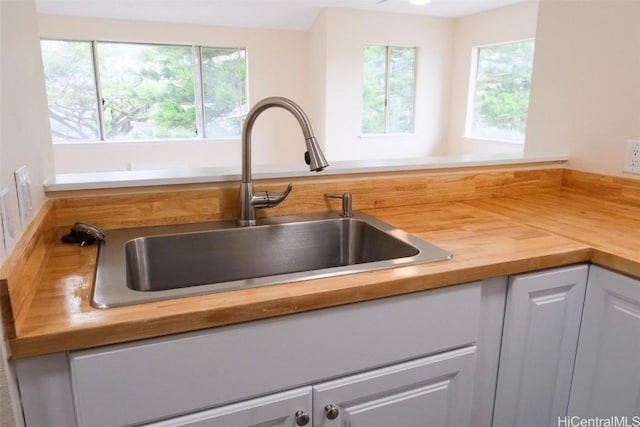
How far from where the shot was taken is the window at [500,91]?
18.6 feet

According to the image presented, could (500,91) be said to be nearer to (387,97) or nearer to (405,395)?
(387,97)

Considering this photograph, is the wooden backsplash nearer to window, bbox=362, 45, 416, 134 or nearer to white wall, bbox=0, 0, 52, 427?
white wall, bbox=0, 0, 52, 427

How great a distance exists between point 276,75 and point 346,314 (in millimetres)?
5955

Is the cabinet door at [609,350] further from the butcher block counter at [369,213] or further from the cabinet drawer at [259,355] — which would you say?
the cabinet drawer at [259,355]

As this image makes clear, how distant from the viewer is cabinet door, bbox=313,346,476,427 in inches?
35.2

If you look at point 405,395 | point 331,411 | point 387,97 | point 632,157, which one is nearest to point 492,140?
point 387,97

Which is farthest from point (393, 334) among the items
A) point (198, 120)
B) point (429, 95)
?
point (429, 95)

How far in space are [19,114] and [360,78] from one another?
5.55 m

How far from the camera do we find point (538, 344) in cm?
111

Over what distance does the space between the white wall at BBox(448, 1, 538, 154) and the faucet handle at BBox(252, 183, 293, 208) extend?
5107mm

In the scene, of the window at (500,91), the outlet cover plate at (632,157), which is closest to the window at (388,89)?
the window at (500,91)

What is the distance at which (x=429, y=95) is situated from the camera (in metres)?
6.69

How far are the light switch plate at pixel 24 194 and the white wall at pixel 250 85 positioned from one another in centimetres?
487

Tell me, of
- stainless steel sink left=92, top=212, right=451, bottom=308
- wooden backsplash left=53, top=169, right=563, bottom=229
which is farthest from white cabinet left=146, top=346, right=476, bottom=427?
wooden backsplash left=53, top=169, right=563, bottom=229
